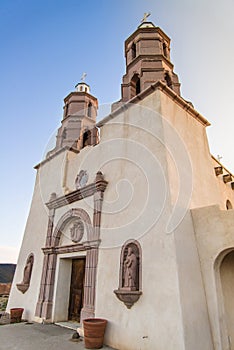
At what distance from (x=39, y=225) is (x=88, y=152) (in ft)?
12.3

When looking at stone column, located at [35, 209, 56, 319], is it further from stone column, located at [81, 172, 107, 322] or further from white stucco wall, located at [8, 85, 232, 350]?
stone column, located at [81, 172, 107, 322]

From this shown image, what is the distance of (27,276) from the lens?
9.26 m

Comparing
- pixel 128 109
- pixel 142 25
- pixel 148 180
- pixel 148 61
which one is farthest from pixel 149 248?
pixel 142 25

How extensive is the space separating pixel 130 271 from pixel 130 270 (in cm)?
2

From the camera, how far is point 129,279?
220 inches

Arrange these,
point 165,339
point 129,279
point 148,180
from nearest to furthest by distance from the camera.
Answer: point 165,339 < point 129,279 < point 148,180

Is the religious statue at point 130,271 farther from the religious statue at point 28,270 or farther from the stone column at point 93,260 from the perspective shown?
the religious statue at point 28,270

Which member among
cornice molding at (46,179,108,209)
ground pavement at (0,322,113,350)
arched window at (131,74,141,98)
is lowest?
ground pavement at (0,322,113,350)

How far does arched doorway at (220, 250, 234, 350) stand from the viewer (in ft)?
16.3

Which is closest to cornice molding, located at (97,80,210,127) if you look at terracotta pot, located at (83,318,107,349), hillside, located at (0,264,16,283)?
terracotta pot, located at (83,318,107,349)

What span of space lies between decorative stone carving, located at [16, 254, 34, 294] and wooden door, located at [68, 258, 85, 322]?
1976 mm

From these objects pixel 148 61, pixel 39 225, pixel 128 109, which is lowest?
pixel 39 225

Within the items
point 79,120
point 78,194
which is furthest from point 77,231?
point 79,120

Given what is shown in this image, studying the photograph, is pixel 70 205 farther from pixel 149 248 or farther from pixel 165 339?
pixel 165 339
